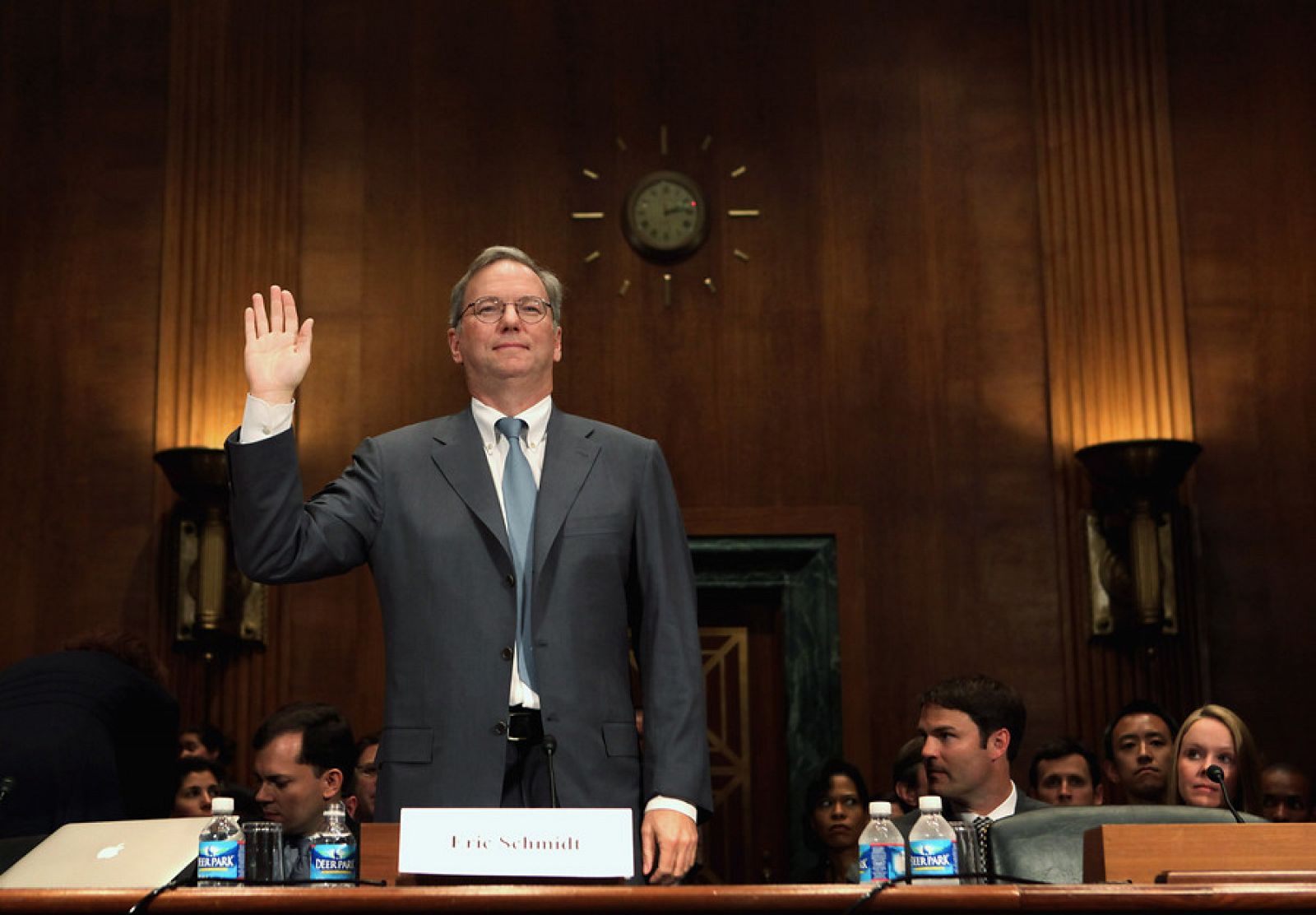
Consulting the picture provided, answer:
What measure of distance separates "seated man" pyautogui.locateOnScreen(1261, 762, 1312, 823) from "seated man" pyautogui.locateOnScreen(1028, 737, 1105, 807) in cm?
52

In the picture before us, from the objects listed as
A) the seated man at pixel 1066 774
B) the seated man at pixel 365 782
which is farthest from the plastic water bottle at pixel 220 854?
the seated man at pixel 1066 774

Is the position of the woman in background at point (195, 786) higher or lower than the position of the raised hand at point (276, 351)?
lower

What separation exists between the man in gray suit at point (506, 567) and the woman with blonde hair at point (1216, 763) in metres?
2.02

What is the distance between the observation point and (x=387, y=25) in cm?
660

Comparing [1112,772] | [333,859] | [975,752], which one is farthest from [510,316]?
[1112,772]

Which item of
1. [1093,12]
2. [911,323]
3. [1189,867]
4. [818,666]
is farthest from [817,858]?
[1189,867]

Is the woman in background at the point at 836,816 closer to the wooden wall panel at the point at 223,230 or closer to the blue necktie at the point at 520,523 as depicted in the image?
the wooden wall panel at the point at 223,230

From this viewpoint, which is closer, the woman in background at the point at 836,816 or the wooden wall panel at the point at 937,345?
the woman in background at the point at 836,816

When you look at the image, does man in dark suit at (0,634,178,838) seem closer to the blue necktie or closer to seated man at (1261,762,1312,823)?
the blue necktie

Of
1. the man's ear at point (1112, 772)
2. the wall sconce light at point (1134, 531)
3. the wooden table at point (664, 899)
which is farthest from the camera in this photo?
the wall sconce light at point (1134, 531)

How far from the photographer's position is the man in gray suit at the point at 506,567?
7.93 ft

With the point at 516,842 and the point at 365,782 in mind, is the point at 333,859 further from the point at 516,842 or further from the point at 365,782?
the point at 365,782

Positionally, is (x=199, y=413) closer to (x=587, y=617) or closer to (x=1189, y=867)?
(x=587, y=617)

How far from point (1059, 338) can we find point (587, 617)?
163 inches
